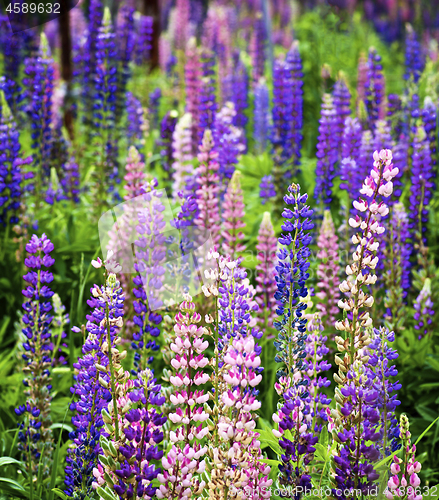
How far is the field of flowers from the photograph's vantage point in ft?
5.97

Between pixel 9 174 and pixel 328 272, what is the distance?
6.94 feet

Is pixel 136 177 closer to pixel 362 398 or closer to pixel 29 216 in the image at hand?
pixel 29 216

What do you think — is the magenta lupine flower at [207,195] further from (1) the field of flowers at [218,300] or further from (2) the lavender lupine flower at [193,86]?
(2) the lavender lupine flower at [193,86]

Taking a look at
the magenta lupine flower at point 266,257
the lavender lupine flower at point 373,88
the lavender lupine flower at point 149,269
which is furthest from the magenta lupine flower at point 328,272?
the lavender lupine flower at point 373,88

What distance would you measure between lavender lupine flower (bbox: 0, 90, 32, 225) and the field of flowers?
0.5 inches

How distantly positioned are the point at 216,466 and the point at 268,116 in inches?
187

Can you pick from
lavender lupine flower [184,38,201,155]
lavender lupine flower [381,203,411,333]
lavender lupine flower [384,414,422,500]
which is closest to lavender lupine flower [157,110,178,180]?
lavender lupine flower [184,38,201,155]

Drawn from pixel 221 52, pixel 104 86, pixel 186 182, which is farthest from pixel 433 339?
pixel 221 52

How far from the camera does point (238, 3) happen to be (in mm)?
13672

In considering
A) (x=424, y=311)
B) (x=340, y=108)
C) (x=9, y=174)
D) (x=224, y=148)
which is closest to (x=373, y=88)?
(x=340, y=108)

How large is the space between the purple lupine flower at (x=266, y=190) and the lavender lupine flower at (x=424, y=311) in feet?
4.50

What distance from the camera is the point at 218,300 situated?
1.98 m

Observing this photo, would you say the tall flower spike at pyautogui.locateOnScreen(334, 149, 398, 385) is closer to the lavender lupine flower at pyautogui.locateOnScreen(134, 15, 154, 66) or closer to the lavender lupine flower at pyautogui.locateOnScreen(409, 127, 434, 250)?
the lavender lupine flower at pyautogui.locateOnScreen(409, 127, 434, 250)

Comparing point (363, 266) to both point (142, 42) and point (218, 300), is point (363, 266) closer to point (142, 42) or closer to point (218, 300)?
point (218, 300)
